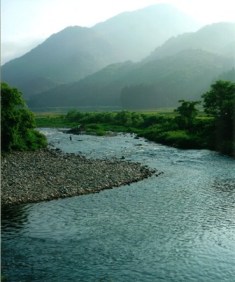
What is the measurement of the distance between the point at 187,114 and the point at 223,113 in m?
16.1

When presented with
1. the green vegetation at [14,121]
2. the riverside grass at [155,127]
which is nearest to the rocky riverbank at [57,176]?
the green vegetation at [14,121]

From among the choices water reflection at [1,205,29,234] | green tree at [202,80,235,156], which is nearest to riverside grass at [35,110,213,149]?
green tree at [202,80,235,156]

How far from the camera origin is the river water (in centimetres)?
2328

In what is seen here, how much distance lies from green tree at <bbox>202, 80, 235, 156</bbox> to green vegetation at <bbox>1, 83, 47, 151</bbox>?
31716 millimetres

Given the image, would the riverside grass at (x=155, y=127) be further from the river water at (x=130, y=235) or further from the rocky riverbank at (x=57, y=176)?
the river water at (x=130, y=235)

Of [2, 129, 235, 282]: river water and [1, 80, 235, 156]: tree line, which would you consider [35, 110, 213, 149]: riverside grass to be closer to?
[1, 80, 235, 156]: tree line

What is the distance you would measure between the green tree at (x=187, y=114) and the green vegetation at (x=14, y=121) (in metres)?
34.6

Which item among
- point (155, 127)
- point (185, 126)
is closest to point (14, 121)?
point (185, 126)

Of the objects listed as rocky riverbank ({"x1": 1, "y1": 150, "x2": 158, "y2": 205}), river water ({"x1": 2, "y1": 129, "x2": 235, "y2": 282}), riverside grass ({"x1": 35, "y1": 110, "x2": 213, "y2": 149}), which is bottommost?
river water ({"x1": 2, "y1": 129, "x2": 235, "y2": 282})

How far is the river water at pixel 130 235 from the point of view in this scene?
76.4ft

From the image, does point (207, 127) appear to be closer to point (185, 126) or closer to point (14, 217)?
point (185, 126)

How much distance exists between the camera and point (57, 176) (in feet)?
147

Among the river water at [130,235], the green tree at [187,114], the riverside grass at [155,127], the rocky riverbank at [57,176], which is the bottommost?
the river water at [130,235]

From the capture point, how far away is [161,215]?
33281mm
